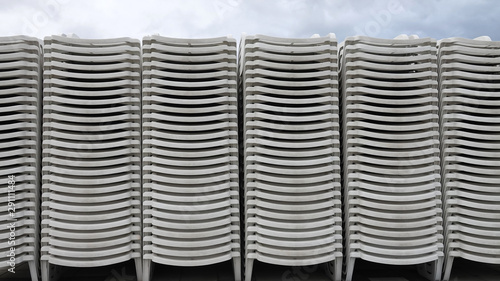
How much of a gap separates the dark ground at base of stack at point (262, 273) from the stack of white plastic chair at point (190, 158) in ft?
2.09

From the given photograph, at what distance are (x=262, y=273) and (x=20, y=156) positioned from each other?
158 inches

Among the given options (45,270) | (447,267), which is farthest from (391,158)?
(45,270)

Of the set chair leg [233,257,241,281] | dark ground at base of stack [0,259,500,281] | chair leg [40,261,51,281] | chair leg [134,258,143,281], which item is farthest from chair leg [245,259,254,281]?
chair leg [40,261,51,281]

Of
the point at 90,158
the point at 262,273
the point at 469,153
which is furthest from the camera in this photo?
the point at 262,273

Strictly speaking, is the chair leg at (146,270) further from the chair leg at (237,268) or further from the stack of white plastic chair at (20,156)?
the stack of white plastic chair at (20,156)

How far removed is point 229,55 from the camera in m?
5.65

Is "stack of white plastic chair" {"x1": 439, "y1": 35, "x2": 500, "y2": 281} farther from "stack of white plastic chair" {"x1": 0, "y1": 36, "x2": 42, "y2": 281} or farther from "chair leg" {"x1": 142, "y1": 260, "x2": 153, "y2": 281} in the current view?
"stack of white plastic chair" {"x1": 0, "y1": 36, "x2": 42, "y2": 281}

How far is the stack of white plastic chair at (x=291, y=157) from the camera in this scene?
552 cm

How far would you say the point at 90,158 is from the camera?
550cm

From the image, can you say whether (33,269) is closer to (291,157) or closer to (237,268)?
(237,268)

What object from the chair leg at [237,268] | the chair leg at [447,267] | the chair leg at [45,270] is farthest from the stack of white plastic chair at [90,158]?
the chair leg at [447,267]

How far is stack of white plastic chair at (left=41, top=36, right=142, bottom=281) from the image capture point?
5.38 m

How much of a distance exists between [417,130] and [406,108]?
385 mm

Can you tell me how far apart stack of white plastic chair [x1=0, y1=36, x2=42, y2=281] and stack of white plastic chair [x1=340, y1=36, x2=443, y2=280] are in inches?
177
